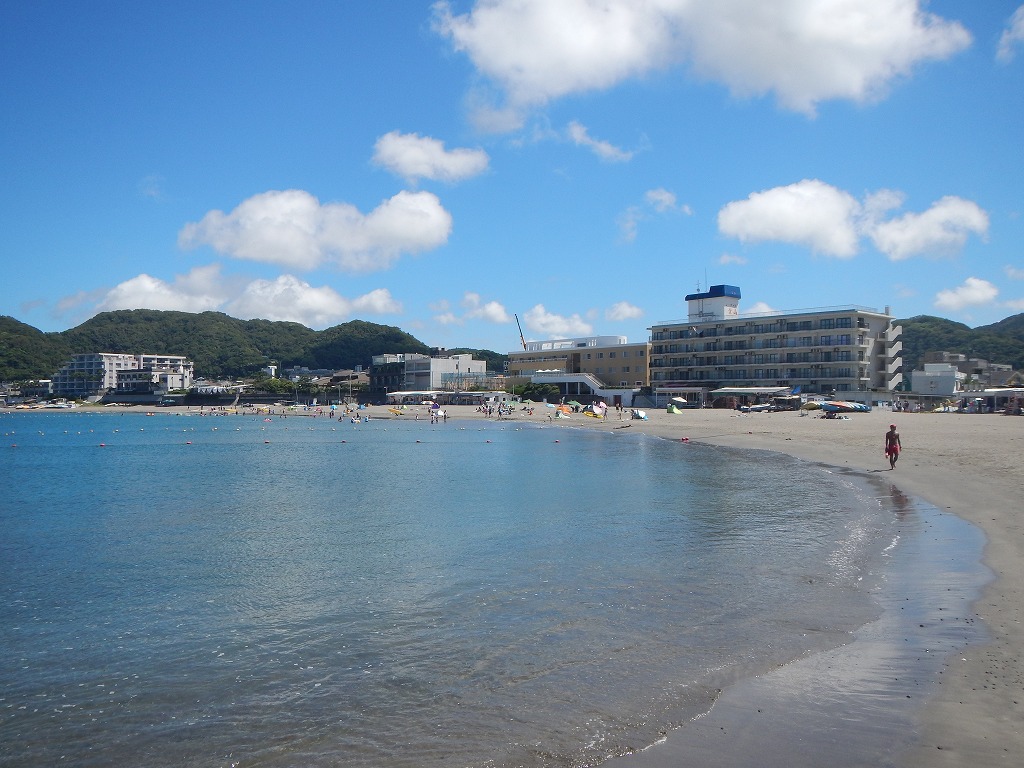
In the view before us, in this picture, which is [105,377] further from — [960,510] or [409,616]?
[960,510]

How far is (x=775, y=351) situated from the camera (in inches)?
3593

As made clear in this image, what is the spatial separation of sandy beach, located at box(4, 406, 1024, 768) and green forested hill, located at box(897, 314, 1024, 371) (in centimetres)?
11569

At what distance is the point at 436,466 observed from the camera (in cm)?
3791

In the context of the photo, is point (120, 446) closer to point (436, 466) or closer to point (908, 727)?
point (436, 466)

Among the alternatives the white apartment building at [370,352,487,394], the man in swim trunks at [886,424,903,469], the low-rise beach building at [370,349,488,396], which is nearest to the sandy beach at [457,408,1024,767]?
the man in swim trunks at [886,424,903,469]

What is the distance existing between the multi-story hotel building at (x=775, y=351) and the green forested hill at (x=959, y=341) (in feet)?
224

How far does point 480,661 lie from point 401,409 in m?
103

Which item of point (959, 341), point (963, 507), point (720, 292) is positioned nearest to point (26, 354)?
point (720, 292)

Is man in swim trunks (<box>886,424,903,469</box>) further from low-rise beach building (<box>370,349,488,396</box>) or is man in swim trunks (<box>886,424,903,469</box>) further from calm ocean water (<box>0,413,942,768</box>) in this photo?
low-rise beach building (<box>370,349,488,396</box>)

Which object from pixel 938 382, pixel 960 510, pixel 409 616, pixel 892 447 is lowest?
pixel 409 616

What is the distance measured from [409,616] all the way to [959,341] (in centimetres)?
19533

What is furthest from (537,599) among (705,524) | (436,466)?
(436,466)

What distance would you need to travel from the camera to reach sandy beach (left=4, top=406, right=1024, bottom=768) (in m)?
6.13

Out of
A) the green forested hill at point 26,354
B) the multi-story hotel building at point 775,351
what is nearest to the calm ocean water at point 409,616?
the multi-story hotel building at point 775,351
